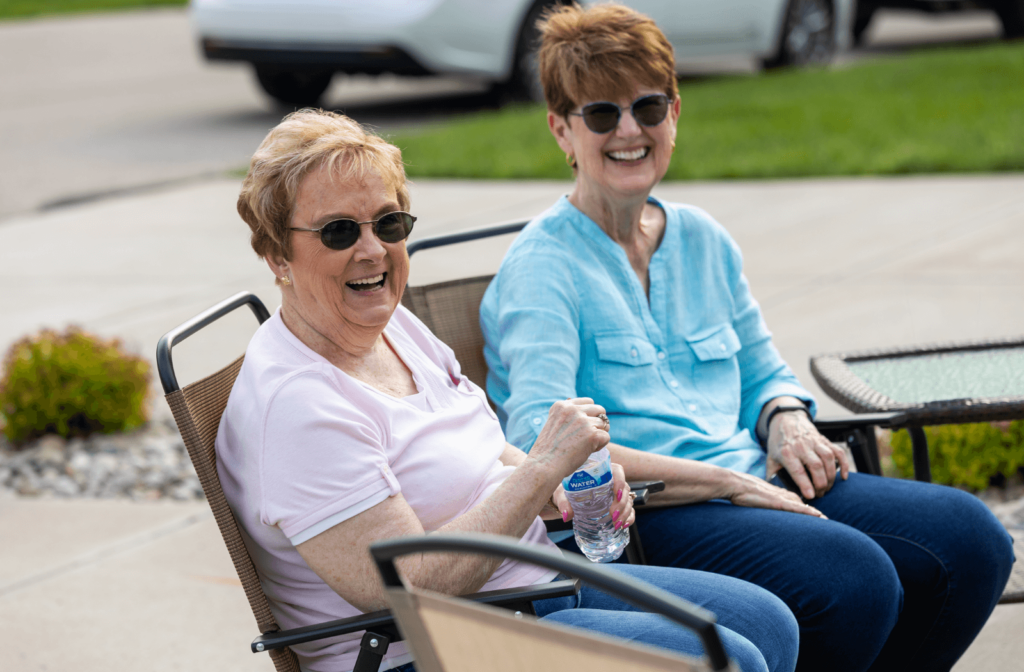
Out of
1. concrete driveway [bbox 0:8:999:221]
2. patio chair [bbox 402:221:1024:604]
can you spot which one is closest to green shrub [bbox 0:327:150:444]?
patio chair [bbox 402:221:1024:604]

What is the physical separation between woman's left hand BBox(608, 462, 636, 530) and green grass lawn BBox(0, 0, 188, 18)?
2656 cm

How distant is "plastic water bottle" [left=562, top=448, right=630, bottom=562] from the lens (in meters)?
2.16

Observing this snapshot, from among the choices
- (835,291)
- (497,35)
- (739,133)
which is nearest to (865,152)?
(739,133)

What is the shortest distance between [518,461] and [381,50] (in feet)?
28.3

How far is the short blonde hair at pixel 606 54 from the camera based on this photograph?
8.50ft

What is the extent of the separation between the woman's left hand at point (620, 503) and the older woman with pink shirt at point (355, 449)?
0.04 feet

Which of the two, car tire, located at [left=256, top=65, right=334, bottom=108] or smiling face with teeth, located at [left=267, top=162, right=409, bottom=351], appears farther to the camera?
car tire, located at [left=256, top=65, right=334, bottom=108]

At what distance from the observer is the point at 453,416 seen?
221 cm

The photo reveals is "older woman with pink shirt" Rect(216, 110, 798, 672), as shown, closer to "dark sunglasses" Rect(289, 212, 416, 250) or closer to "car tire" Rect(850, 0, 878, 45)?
"dark sunglasses" Rect(289, 212, 416, 250)

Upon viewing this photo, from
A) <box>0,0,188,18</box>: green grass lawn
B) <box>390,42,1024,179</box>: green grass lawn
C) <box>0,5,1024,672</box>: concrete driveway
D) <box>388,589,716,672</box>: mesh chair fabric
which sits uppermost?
<box>388,589,716,672</box>: mesh chair fabric

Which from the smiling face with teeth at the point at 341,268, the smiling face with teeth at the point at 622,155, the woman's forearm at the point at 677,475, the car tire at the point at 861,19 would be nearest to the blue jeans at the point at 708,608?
the woman's forearm at the point at 677,475

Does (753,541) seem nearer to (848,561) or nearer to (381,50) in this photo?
(848,561)

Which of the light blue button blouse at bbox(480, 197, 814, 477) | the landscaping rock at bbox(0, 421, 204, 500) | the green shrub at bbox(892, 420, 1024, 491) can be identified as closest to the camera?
the light blue button blouse at bbox(480, 197, 814, 477)

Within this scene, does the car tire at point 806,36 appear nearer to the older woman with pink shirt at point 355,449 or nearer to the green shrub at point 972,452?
the green shrub at point 972,452
